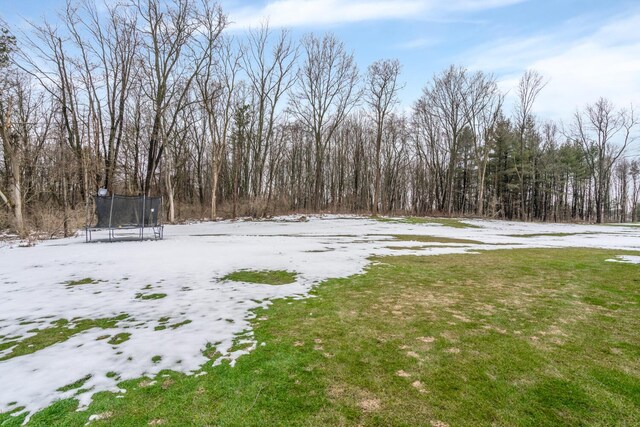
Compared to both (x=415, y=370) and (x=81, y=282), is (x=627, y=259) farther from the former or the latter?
(x=81, y=282)

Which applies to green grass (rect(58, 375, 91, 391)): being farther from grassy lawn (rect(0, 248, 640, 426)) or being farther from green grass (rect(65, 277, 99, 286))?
green grass (rect(65, 277, 99, 286))

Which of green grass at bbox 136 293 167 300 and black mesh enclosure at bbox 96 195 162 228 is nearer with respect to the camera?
green grass at bbox 136 293 167 300

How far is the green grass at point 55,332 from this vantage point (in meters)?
2.70

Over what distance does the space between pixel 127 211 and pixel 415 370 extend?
1074 centimetres

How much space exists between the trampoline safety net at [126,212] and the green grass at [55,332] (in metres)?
7.63

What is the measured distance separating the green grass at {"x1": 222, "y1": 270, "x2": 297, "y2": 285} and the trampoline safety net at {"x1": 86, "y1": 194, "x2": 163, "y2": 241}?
21.0 feet

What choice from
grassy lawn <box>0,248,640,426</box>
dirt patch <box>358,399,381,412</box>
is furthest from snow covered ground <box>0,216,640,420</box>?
dirt patch <box>358,399,381,412</box>

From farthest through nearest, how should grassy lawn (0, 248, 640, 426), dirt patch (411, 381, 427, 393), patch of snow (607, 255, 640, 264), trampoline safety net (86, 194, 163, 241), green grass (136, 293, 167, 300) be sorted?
trampoline safety net (86, 194, 163, 241) < patch of snow (607, 255, 640, 264) < green grass (136, 293, 167, 300) < dirt patch (411, 381, 427, 393) < grassy lawn (0, 248, 640, 426)

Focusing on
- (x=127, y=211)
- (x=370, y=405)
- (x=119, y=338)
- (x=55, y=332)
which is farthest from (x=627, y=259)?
(x=127, y=211)

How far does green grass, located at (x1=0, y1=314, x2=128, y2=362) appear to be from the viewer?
2.70m

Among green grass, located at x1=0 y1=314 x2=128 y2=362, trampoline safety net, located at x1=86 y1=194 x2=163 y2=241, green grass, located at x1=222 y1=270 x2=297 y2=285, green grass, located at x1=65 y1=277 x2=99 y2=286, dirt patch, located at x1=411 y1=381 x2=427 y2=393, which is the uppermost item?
trampoline safety net, located at x1=86 y1=194 x2=163 y2=241

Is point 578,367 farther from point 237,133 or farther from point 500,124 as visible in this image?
point 500,124

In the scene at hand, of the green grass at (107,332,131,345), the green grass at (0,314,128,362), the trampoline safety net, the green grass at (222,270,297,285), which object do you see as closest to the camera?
the green grass at (0,314,128,362)

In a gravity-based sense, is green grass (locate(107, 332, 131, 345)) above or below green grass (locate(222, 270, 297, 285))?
below
